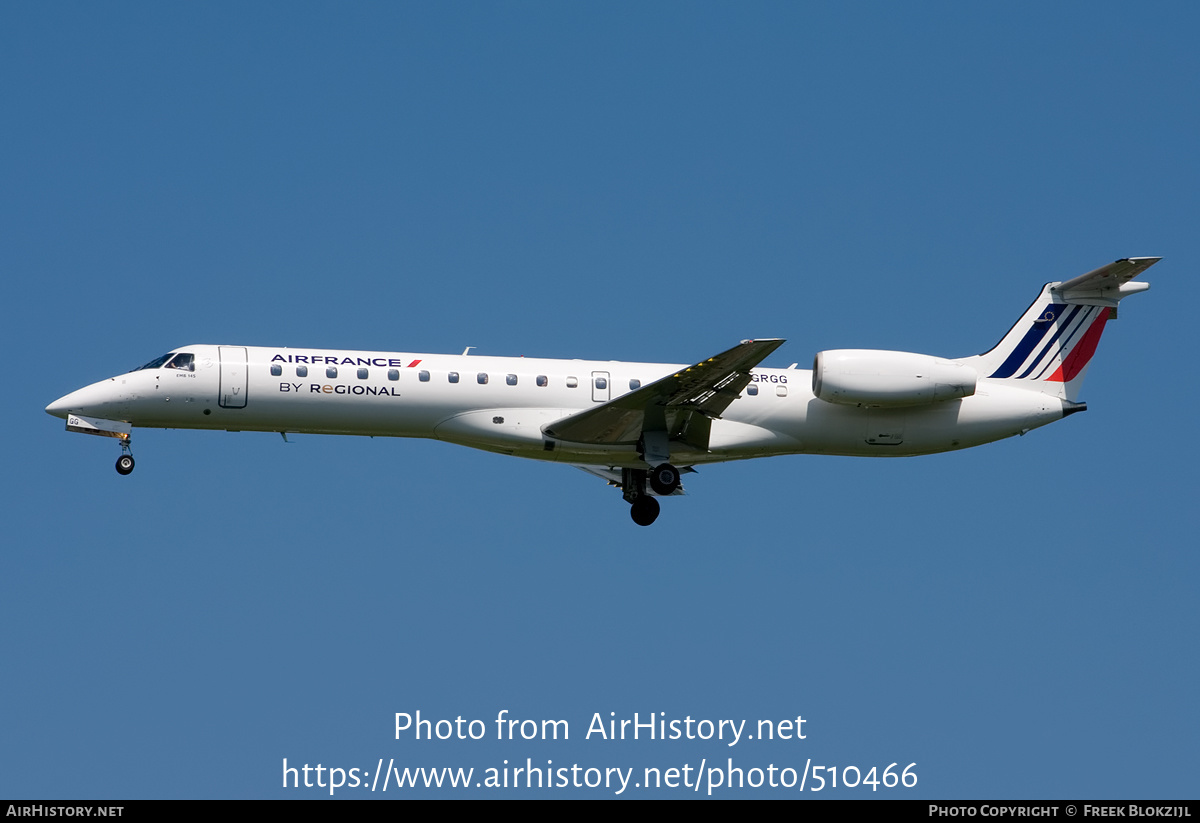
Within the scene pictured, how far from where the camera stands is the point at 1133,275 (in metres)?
31.4

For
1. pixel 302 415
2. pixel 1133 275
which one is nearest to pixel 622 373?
pixel 302 415

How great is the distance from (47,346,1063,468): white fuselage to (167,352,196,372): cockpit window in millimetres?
88

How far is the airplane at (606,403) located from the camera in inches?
1136

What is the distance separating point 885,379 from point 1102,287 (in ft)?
18.8

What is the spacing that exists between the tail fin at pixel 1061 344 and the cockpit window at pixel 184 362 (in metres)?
15.7

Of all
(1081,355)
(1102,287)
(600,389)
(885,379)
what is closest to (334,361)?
(600,389)

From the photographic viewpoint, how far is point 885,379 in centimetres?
2975

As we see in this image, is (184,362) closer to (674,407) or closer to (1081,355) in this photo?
(674,407)

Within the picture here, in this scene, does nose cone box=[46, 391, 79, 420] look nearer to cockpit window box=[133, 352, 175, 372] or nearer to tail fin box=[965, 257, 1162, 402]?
cockpit window box=[133, 352, 175, 372]

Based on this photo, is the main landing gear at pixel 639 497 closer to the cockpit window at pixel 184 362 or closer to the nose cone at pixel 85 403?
the cockpit window at pixel 184 362

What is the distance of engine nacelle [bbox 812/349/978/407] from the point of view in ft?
97.4

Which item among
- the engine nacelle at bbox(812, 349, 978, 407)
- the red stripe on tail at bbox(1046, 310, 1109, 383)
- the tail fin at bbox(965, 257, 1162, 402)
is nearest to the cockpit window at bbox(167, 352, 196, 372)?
the engine nacelle at bbox(812, 349, 978, 407)
